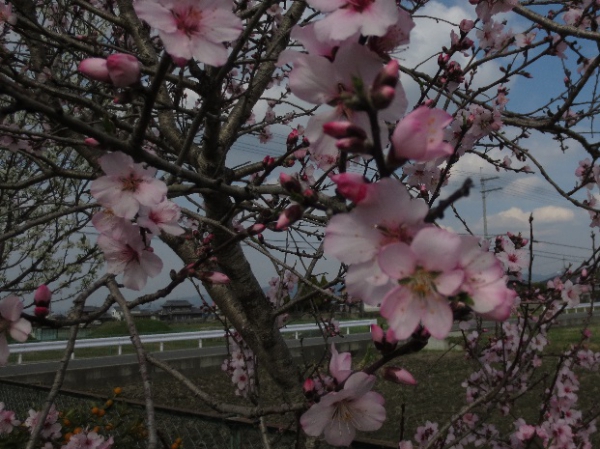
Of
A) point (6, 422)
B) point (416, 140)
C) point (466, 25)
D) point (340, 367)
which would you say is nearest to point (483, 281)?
point (416, 140)

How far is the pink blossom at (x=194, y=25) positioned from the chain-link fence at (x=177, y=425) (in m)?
1.82

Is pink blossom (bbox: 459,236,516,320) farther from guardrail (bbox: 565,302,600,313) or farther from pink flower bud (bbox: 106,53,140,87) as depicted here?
guardrail (bbox: 565,302,600,313)

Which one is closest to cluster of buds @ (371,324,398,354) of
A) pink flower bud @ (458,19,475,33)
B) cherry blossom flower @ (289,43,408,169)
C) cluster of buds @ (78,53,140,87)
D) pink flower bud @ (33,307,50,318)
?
cherry blossom flower @ (289,43,408,169)

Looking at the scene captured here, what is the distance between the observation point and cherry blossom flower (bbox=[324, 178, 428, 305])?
29.2 inches

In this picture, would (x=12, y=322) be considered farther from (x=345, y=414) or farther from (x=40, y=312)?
(x=345, y=414)

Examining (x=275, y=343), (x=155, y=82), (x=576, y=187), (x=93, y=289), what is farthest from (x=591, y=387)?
(x=155, y=82)

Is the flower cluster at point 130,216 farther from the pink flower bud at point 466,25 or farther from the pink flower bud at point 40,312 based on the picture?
the pink flower bud at point 466,25

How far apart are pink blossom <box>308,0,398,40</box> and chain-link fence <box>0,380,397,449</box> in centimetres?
196

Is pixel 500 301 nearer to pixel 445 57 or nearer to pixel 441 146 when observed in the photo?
pixel 441 146

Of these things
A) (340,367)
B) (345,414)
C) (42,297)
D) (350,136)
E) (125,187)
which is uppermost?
(125,187)

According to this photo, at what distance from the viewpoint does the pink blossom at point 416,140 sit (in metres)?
0.70

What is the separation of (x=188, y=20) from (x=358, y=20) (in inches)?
15.8

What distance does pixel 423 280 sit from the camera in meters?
0.74

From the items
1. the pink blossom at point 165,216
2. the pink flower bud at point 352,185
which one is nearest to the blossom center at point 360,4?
the pink flower bud at point 352,185
